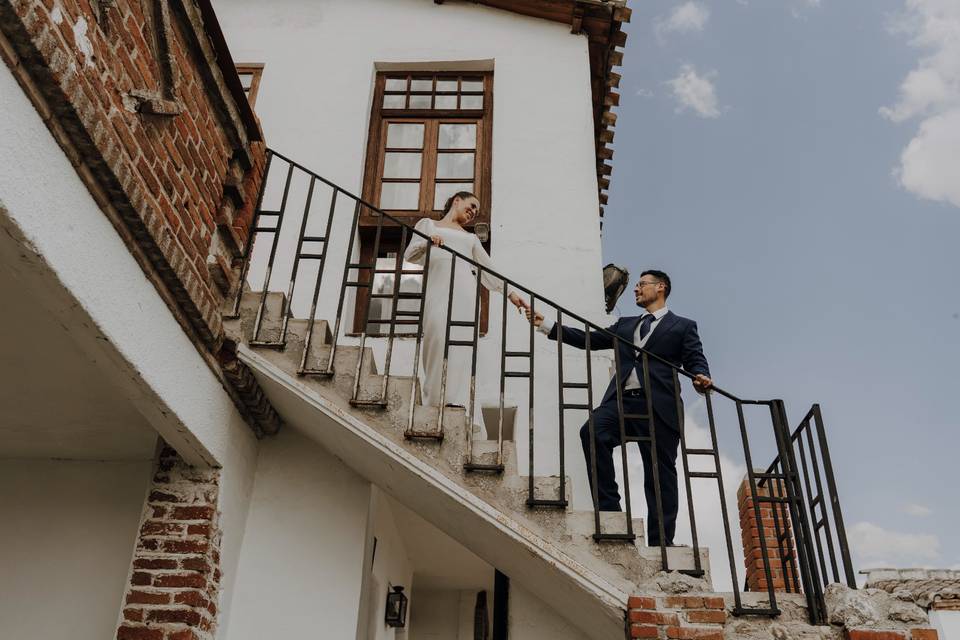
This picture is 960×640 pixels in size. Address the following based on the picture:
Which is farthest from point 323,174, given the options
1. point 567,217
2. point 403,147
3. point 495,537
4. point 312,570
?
point 495,537

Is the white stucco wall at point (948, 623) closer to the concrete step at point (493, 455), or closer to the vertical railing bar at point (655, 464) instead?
the vertical railing bar at point (655, 464)

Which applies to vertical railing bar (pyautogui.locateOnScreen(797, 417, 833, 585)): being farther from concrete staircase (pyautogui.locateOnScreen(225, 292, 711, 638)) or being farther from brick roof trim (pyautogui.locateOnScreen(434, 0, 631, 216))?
brick roof trim (pyautogui.locateOnScreen(434, 0, 631, 216))

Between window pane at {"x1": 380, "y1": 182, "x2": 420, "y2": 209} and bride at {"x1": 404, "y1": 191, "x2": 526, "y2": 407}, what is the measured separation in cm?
196

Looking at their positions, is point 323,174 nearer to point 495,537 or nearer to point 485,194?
point 485,194

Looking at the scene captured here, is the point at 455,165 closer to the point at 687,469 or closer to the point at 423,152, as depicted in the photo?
the point at 423,152

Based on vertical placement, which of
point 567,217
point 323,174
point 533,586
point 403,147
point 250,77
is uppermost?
point 250,77

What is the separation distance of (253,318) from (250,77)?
14.2ft

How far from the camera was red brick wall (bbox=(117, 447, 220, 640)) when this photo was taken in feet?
13.8

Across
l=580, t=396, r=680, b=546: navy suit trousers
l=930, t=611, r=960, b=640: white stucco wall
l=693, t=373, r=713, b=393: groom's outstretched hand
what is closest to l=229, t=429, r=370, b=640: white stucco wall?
l=580, t=396, r=680, b=546: navy suit trousers

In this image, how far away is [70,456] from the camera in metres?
5.08

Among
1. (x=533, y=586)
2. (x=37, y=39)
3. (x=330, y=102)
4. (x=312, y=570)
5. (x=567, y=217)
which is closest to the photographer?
(x=37, y=39)

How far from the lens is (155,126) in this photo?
12.3ft

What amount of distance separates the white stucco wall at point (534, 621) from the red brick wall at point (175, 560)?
72.9 inches

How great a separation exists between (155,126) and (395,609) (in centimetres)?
427
